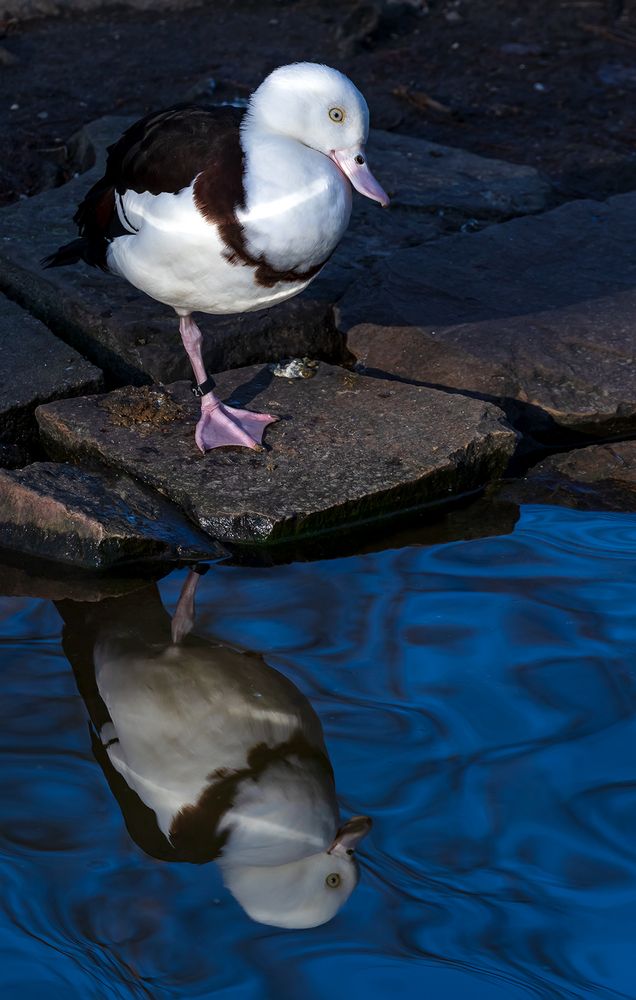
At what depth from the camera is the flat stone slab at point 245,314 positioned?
430 centimetres

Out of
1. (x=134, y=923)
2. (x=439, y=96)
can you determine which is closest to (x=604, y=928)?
(x=134, y=923)

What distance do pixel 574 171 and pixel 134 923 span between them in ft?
14.5

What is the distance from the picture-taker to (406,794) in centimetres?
261

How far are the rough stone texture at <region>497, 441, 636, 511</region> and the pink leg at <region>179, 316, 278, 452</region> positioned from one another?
74cm

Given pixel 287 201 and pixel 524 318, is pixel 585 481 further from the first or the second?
pixel 287 201

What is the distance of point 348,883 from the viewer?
2.40 m

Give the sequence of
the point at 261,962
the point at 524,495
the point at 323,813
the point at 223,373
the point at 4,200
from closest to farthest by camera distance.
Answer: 1. the point at 261,962
2. the point at 323,813
3. the point at 524,495
4. the point at 223,373
5. the point at 4,200

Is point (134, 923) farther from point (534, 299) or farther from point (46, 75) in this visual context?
point (46, 75)

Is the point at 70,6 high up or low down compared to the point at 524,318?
up

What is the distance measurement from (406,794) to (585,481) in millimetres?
1548

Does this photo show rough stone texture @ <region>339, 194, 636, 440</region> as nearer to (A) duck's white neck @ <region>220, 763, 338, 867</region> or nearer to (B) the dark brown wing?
(B) the dark brown wing

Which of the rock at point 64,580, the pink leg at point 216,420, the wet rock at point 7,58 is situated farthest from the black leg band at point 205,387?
the wet rock at point 7,58

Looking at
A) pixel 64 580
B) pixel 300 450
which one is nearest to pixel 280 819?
pixel 64 580

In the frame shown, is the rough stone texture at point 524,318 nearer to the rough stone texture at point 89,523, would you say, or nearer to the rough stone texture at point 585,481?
the rough stone texture at point 585,481
